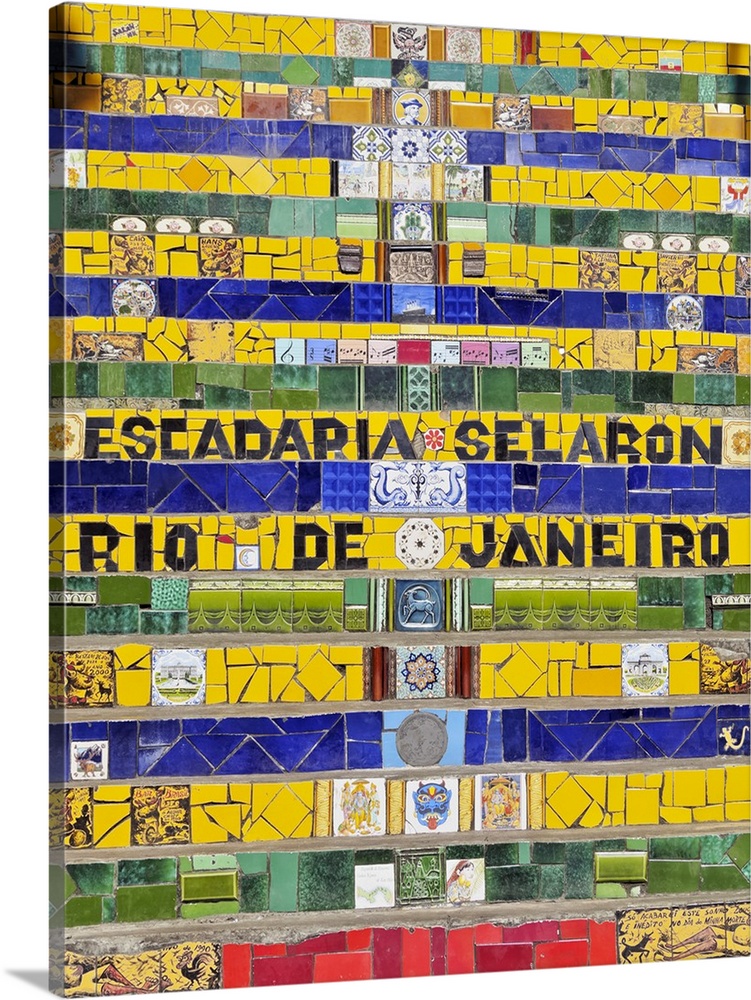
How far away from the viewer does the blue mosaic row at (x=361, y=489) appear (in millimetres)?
3840

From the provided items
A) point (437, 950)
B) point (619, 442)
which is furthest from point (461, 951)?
point (619, 442)

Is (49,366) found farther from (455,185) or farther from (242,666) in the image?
(455,185)

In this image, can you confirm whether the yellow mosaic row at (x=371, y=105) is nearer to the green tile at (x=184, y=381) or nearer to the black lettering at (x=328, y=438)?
the green tile at (x=184, y=381)

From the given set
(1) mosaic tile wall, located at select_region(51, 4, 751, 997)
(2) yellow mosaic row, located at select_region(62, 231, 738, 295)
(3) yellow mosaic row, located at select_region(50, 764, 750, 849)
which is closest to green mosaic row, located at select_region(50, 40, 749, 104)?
(1) mosaic tile wall, located at select_region(51, 4, 751, 997)

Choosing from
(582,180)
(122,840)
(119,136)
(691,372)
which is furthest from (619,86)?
(122,840)

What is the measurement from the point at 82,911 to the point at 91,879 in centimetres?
8

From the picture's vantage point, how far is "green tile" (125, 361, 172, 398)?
3.86 meters

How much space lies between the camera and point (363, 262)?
3998 mm

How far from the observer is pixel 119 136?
3873mm

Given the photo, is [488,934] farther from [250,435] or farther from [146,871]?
[250,435]

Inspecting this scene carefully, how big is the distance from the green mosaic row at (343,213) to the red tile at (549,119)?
0.74 feet

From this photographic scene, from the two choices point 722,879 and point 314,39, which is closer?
point 314,39

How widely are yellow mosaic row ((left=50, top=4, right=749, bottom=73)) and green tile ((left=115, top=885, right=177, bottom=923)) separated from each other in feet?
7.25

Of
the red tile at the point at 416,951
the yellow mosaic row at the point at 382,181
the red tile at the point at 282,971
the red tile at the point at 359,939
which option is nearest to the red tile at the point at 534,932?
the red tile at the point at 416,951
